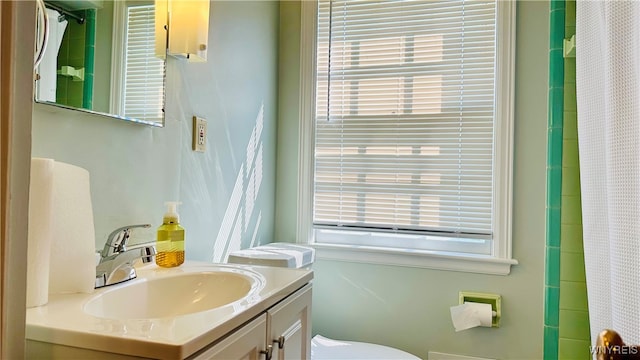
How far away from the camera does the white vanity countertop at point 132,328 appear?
0.59m

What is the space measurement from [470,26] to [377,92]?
52cm

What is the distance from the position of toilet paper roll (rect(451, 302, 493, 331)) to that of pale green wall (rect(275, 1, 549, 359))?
68 millimetres

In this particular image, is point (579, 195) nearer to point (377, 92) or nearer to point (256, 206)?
point (377, 92)

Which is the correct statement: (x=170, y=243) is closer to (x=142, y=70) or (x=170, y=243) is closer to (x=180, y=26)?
(x=142, y=70)

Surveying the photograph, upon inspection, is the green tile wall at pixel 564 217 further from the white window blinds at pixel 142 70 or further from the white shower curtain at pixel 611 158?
the white window blinds at pixel 142 70

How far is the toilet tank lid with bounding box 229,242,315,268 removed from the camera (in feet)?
4.99

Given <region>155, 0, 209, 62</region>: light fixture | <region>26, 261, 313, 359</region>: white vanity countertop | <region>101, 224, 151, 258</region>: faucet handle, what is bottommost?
<region>26, 261, 313, 359</region>: white vanity countertop

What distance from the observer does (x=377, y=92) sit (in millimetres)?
2064

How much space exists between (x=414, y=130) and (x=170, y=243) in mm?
1307

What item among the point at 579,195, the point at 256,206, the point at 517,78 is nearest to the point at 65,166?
the point at 256,206

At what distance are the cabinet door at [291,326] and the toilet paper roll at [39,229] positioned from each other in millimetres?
417

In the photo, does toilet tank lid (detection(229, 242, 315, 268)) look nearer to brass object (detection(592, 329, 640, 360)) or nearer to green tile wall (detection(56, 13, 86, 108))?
green tile wall (detection(56, 13, 86, 108))

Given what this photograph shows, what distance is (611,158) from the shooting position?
1116mm

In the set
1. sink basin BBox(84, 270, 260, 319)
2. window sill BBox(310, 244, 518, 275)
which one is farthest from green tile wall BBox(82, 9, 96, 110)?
window sill BBox(310, 244, 518, 275)
